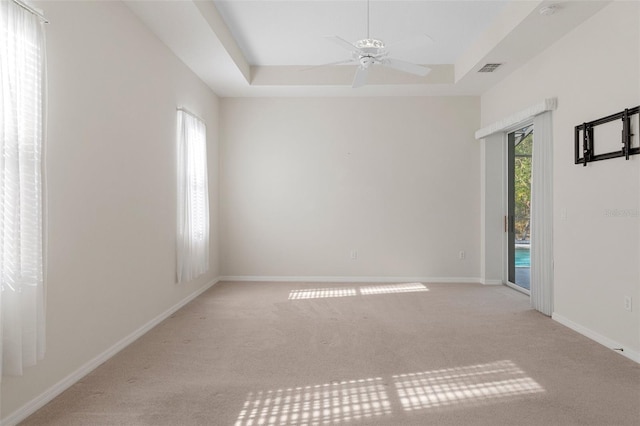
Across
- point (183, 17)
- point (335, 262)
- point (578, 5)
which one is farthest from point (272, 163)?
point (578, 5)

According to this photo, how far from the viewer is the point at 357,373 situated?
2932mm

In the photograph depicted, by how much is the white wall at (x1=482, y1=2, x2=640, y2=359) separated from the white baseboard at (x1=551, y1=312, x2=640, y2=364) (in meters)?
0.01

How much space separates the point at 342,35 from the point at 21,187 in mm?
3588

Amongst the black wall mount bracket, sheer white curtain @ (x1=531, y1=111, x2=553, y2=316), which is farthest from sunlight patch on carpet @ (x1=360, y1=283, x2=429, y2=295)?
the black wall mount bracket

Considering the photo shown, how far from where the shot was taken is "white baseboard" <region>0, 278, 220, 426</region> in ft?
7.35

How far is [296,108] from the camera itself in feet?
21.1

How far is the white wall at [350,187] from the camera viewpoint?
6.38 metres

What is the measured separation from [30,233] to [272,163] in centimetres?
441

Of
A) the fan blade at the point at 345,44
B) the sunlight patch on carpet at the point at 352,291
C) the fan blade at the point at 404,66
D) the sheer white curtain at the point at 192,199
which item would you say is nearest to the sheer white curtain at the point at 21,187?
the fan blade at the point at 345,44

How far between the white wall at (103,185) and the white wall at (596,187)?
3.97 metres

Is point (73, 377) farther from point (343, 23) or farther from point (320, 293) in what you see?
point (343, 23)

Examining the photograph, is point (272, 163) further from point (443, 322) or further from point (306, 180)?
point (443, 322)

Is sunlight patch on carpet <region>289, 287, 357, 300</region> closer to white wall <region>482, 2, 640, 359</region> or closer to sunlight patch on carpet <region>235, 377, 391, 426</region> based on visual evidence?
white wall <region>482, 2, 640, 359</region>

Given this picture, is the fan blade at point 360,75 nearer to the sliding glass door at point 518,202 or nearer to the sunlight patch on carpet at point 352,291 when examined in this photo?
the sunlight patch on carpet at point 352,291
